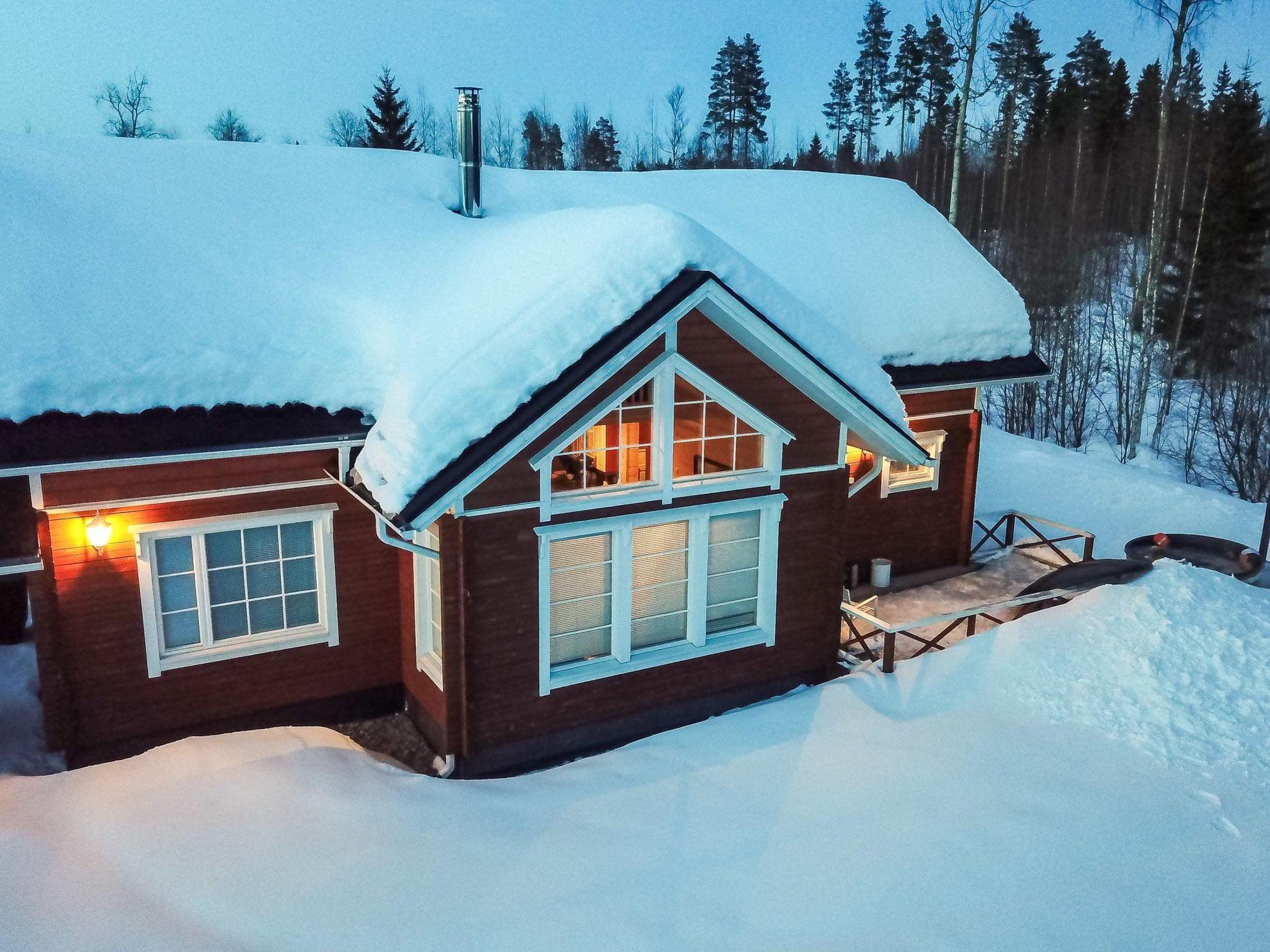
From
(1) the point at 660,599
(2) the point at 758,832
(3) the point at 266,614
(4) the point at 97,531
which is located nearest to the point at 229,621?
(3) the point at 266,614

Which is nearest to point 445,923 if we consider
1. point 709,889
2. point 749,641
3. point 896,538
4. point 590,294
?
point 709,889

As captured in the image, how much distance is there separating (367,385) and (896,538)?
317 inches

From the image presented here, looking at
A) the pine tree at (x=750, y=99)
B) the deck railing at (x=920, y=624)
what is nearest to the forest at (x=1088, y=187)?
the pine tree at (x=750, y=99)

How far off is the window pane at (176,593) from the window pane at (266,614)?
20.2 inches

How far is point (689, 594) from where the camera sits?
354 inches

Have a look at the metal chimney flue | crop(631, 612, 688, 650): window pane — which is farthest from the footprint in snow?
the metal chimney flue

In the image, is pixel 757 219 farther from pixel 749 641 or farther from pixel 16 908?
pixel 16 908

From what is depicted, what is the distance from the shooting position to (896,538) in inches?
512

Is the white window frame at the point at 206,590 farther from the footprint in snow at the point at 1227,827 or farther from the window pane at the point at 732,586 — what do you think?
the footprint in snow at the point at 1227,827

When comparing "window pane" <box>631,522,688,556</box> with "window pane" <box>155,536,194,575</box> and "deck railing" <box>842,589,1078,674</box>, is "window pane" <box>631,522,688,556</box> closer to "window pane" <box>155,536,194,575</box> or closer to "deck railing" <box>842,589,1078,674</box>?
"deck railing" <box>842,589,1078,674</box>

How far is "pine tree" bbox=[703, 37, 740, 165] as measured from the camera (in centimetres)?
4769

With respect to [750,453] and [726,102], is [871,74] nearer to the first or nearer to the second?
[726,102]

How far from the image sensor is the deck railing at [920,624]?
31.6ft

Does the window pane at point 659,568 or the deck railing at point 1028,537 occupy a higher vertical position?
the window pane at point 659,568
